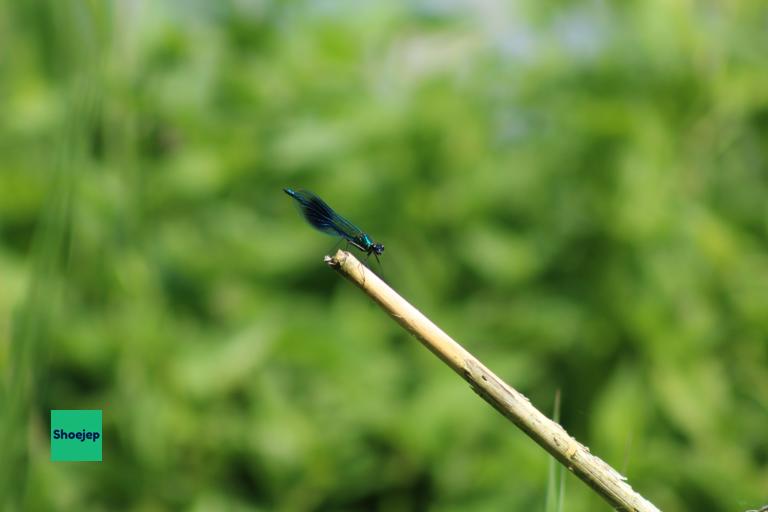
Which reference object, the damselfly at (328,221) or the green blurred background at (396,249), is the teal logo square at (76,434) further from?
the damselfly at (328,221)

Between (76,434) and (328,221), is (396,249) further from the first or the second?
(328,221)

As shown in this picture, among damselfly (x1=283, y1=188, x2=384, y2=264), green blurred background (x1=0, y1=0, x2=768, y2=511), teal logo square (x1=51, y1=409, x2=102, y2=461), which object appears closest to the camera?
damselfly (x1=283, y1=188, x2=384, y2=264)

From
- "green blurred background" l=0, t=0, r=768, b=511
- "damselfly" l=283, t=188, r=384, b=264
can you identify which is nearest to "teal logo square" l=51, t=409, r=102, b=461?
"green blurred background" l=0, t=0, r=768, b=511

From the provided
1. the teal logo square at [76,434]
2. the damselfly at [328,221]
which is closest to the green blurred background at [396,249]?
the teal logo square at [76,434]

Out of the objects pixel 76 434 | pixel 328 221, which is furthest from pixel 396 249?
pixel 328 221

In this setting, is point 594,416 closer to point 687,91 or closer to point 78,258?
point 687,91

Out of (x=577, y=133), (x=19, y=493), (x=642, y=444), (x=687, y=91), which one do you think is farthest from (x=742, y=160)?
(x=19, y=493)

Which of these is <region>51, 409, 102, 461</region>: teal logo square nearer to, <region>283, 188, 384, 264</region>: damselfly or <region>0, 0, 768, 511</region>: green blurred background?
<region>0, 0, 768, 511</region>: green blurred background
